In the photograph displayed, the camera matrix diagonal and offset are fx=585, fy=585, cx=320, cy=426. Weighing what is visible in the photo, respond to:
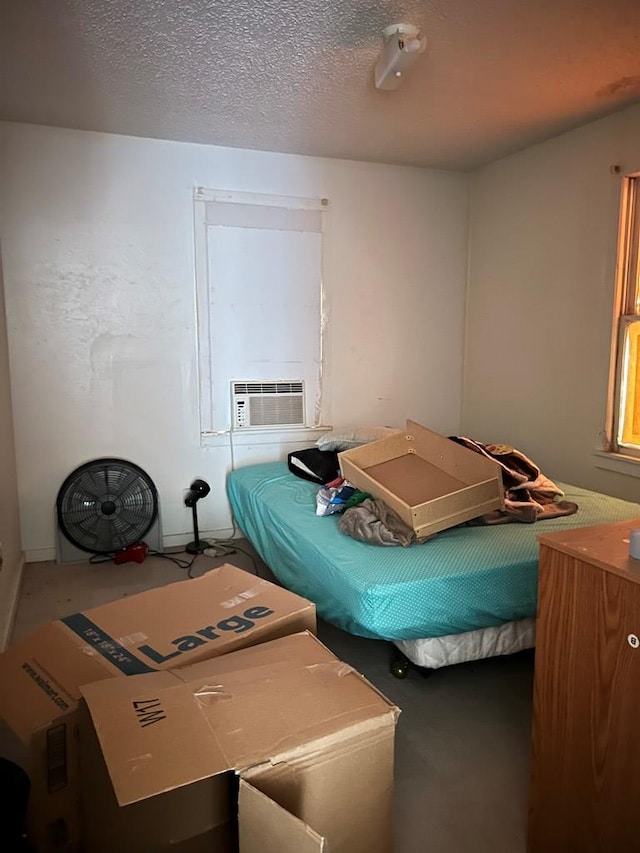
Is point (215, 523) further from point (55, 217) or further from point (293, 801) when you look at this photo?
point (293, 801)

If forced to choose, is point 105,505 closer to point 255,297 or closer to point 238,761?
point 255,297

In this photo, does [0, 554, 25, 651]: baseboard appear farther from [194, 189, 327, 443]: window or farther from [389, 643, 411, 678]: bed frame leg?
[389, 643, 411, 678]: bed frame leg

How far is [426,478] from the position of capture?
8.20ft

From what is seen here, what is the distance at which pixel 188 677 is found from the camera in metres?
1.14

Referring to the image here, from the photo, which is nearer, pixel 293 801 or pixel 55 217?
pixel 293 801

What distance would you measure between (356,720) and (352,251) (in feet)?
10.9

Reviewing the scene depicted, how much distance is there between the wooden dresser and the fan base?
2452mm

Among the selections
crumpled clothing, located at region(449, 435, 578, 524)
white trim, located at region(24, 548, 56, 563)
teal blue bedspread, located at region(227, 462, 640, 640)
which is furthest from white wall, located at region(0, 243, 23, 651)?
crumpled clothing, located at region(449, 435, 578, 524)

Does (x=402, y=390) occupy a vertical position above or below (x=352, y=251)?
below

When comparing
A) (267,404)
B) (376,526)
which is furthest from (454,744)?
(267,404)

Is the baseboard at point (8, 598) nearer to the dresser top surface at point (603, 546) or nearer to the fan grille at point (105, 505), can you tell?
the fan grille at point (105, 505)

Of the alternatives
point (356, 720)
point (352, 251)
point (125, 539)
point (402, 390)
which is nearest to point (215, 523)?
point (125, 539)

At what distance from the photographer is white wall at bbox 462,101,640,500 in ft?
10.1

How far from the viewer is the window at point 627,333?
295 cm
